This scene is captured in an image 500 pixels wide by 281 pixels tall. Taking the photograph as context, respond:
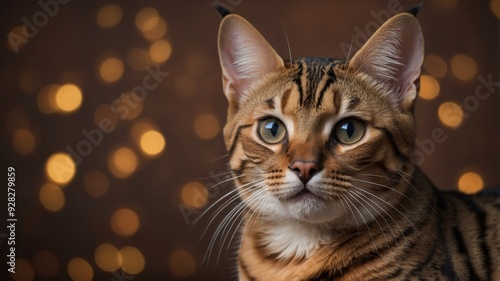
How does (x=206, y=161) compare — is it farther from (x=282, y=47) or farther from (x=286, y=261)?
(x=286, y=261)

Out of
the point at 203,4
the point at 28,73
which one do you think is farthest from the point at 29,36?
the point at 203,4

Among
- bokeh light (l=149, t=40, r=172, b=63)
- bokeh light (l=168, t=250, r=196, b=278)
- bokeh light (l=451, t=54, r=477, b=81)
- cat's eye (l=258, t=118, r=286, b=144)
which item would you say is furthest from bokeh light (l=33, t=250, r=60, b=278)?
bokeh light (l=451, t=54, r=477, b=81)

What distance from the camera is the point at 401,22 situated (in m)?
1.31

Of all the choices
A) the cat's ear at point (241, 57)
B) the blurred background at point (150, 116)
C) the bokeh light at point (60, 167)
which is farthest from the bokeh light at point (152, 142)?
the cat's ear at point (241, 57)

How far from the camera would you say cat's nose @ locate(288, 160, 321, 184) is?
119 cm

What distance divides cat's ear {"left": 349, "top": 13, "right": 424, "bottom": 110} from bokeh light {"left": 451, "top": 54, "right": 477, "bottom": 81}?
92 centimetres

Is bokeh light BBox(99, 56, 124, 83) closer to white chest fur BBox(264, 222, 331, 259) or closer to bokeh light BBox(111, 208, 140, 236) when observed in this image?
bokeh light BBox(111, 208, 140, 236)

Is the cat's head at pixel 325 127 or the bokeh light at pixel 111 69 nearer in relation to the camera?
the cat's head at pixel 325 127

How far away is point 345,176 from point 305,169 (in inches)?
3.0

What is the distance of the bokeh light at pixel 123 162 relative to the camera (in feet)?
7.30

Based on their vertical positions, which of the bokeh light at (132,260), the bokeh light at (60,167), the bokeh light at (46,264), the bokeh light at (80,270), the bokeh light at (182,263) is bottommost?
the bokeh light at (182,263)

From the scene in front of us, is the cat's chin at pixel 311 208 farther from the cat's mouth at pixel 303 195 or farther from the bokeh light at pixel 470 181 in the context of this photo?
the bokeh light at pixel 470 181

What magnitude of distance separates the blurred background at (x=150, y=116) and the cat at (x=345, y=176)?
76 centimetres

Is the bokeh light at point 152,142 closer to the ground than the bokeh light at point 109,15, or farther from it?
closer to the ground
